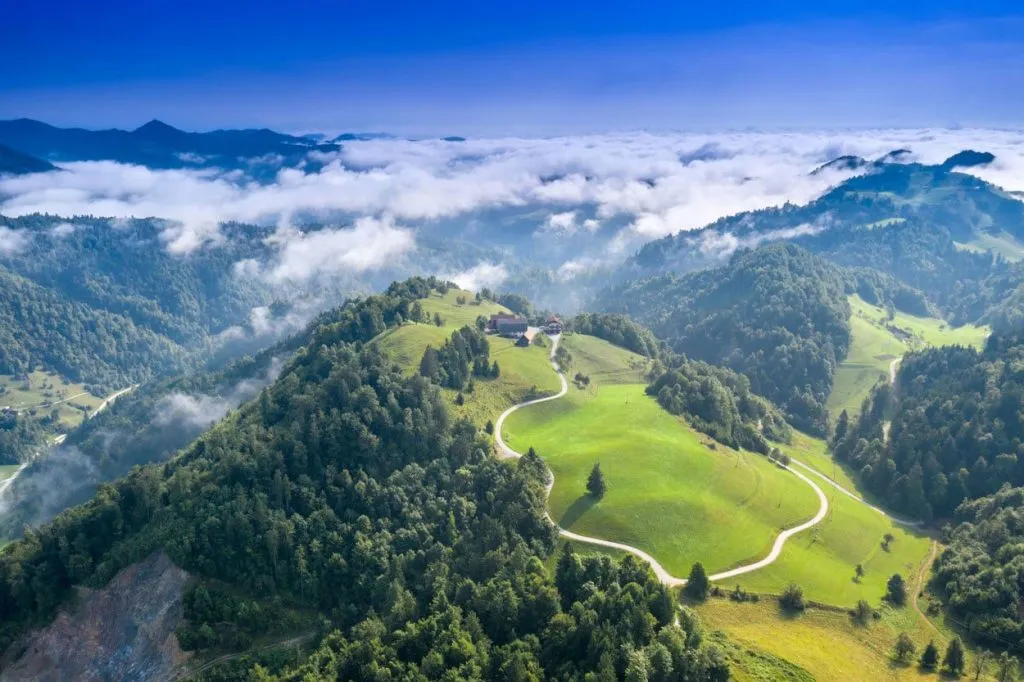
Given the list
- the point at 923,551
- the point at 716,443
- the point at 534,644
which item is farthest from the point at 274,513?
the point at 923,551

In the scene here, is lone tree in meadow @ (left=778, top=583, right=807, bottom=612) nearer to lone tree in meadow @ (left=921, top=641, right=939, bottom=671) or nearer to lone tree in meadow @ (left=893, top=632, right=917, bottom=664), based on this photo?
lone tree in meadow @ (left=893, top=632, right=917, bottom=664)

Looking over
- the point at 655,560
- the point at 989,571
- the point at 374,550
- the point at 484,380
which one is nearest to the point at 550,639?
the point at 655,560

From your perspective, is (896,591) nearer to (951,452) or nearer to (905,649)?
(905,649)

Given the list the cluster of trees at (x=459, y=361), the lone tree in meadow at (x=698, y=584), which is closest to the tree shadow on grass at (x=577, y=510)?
the lone tree in meadow at (x=698, y=584)

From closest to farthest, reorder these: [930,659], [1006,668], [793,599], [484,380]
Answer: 1. [1006,668]
2. [930,659]
3. [793,599]
4. [484,380]

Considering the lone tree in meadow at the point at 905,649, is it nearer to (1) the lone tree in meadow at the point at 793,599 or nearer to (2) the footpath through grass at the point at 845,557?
(2) the footpath through grass at the point at 845,557
